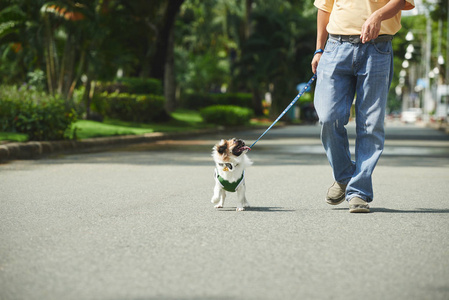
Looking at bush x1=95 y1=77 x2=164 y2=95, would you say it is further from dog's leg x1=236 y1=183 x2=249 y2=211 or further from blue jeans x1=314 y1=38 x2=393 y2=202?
blue jeans x1=314 y1=38 x2=393 y2=202

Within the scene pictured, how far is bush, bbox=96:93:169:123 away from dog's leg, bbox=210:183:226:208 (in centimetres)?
1940

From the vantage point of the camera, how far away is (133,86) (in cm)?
2717

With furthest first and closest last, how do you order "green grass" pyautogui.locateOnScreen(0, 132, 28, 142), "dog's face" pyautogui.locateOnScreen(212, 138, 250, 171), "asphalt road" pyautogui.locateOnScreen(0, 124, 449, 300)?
"green grass" pyautogui.locateOnScreen(0, 132, 28, 142)
"dog's face" pyautogui.locateOnScreen(212, 138, 250, 171)
"asphalt road" pyautogui.locateOnScreen(0, 124, 449, 300)

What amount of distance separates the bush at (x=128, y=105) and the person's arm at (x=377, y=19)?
2016 cm

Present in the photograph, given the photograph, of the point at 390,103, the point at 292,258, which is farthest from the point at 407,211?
the point at 390,103

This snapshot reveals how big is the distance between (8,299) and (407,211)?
4249 millimetres

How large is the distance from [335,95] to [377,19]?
2.47ft

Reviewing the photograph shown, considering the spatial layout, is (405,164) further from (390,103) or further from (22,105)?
(390,103)

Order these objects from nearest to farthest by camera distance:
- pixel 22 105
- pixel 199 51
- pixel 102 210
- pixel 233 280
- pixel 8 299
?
pixel 8 299, pixel 233 280, pixel 102 210, pixel 22 105, pixel 199 51

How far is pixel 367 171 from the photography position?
656cm

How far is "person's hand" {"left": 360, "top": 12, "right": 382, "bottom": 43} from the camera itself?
6.30 m

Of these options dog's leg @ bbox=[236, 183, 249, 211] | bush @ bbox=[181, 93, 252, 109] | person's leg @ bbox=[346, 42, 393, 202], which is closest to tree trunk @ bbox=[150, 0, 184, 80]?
bush @ bbox=[181, 93, 252, 109]

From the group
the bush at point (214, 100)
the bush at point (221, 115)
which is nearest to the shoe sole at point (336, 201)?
the bush at point (221, 115)

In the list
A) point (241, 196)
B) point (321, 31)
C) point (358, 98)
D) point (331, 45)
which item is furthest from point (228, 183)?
point (321, 31)
